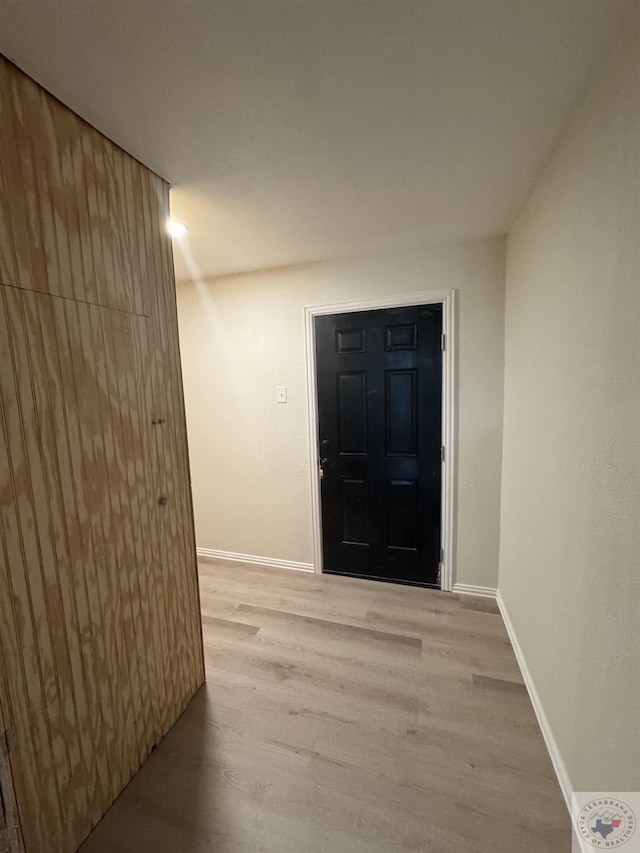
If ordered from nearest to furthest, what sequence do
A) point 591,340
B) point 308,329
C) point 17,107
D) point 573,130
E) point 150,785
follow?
point 17,107 < point 591,340 < point 573,130 < point 150,785 < point 308,329

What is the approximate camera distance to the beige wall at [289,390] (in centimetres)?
226

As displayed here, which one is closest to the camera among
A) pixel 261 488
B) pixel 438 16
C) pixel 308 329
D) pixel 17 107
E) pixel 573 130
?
pixel 438 16

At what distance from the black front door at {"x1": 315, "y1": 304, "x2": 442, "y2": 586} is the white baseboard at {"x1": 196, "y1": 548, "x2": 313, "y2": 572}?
1.09ft

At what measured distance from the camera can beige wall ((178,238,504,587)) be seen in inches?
89.0

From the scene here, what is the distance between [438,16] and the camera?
2.86ft

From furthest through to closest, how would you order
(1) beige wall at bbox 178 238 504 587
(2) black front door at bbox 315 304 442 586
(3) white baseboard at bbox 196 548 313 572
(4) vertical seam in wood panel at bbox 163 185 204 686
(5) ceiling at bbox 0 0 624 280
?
(3) white baseboard at bbox 196 548 313 572 → (2) black front door at bbox 315 304 442 586 → (1) beige wall at bbox 178 238 504 587 → (4) vertical seam in wood panel at bbox 163 185 204 686 → (5) ceiling at bbox 0 0 624 280

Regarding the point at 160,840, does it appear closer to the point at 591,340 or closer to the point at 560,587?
the point at 560,587

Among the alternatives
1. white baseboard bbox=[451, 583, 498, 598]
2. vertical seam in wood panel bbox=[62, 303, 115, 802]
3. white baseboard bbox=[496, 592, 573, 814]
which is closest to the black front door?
white baseboard bbox=[451, 583, 498, 598]

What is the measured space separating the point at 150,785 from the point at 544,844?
4.37 feet

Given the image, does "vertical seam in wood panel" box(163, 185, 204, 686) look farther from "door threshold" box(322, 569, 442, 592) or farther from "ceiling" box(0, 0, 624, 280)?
→ "door threshold" box(322, 569, 442, 592)

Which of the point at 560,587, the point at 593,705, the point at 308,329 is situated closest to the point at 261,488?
the point at 308,329

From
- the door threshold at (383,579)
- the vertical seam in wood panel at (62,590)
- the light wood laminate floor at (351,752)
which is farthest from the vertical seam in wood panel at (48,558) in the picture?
the door threshold at (383,579)

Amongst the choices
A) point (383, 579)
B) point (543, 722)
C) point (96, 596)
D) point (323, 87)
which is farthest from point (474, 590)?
point (323, 87)

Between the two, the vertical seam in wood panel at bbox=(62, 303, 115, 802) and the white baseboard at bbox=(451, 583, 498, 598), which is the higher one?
the vertical seam in wood panel at bbox=(62, 303, 115, 802)
